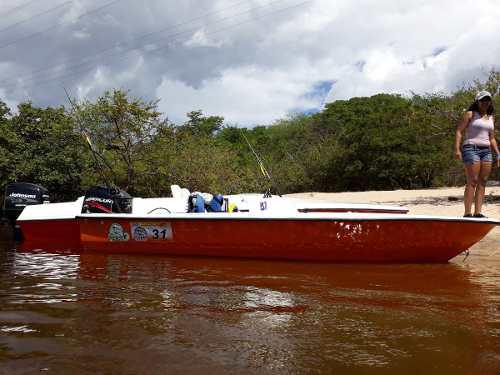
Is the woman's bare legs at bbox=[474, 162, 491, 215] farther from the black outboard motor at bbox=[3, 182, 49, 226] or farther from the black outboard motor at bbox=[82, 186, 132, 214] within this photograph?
the black outboard motor at bbox=[3, 182, 49, 226]

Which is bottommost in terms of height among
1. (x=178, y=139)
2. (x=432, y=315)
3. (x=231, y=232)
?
(x=432, y=315)

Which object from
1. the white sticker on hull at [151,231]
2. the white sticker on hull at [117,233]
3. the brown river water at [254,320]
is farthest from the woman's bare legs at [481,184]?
the white sticker on hull at [117,233]

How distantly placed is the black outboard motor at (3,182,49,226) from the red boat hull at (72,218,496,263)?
3.32m

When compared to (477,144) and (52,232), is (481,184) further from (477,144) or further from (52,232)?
(52,232)

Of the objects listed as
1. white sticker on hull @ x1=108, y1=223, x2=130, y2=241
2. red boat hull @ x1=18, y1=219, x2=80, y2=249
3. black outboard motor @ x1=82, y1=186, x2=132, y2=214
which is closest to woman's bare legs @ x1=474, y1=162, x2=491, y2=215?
white sticker on hull @ x1=108, y1=223, x2=130, y2=241

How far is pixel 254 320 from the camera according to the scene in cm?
338

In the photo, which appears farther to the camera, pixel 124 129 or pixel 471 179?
pixel 124 129

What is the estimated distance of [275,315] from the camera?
3512 mm

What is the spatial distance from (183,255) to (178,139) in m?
11.8

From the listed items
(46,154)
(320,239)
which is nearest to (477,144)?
(320,239)

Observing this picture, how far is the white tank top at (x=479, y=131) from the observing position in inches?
229

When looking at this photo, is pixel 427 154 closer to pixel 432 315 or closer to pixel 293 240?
pixel 293 240

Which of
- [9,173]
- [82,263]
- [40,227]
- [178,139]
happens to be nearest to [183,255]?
[82,263]

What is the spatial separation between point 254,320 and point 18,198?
756 cm
